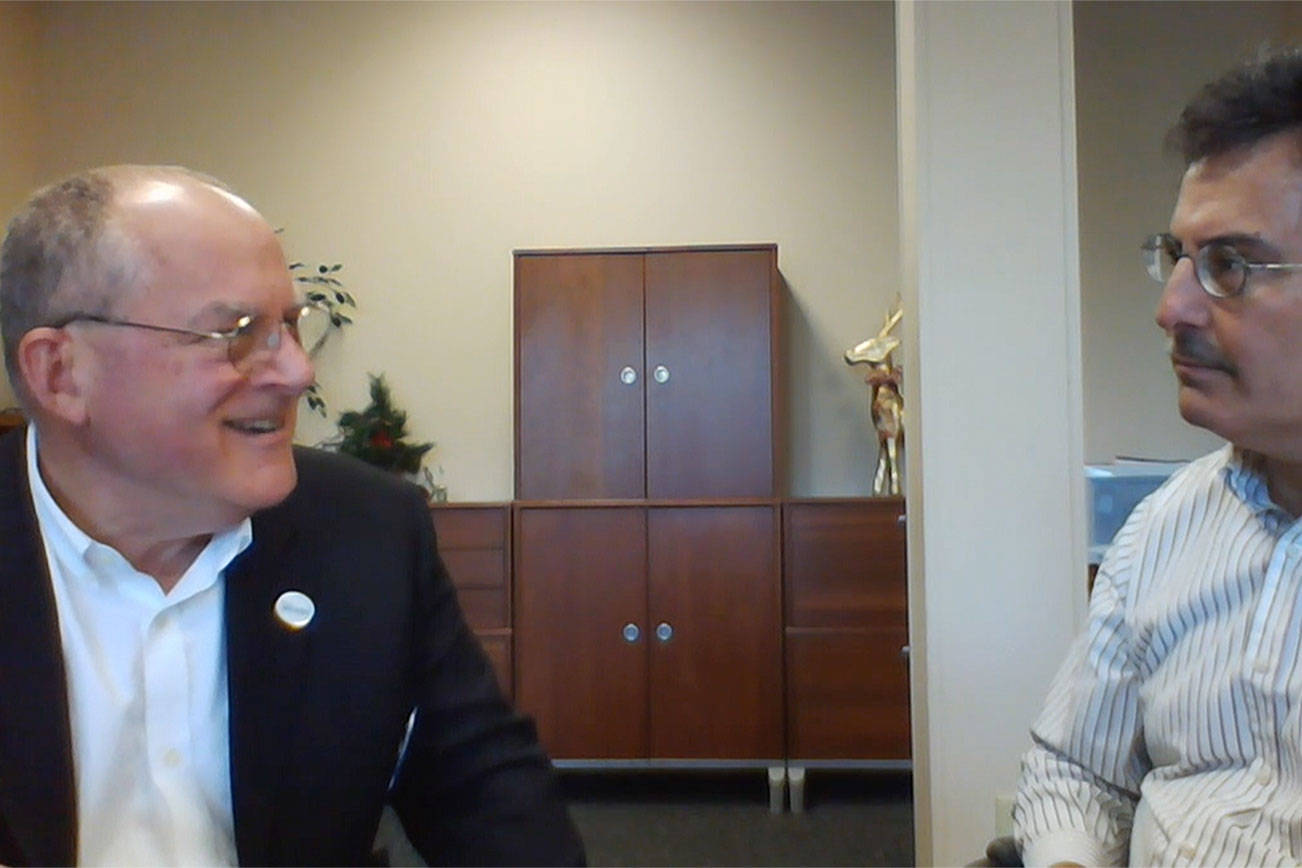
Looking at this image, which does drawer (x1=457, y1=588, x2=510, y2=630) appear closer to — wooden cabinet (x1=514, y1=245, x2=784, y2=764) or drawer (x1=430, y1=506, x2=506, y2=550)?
wooden cabinet (x1=514, y1=245, x2=784, y2=764)

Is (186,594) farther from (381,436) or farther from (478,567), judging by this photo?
(381,436)

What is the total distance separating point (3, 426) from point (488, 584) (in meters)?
1.86

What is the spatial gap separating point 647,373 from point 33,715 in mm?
3017

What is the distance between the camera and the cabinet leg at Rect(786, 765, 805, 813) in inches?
155

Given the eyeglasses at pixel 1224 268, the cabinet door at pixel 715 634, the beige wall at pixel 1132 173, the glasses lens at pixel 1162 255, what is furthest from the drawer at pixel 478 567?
the eyeglasses at pixel 1224 268

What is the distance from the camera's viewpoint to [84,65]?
4.81 m

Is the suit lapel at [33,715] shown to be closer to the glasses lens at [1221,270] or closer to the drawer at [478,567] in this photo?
the glasses lens at [1221,270]

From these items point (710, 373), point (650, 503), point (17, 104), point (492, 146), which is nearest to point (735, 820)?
point (650, 503)

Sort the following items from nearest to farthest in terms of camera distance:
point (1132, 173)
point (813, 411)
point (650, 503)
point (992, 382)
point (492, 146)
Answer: point (992, 382)
point (650, 503)
point (1132, 173)
point (813, 411)
point (492, 146)

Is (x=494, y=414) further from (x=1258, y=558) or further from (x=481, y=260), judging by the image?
(x=1258, y=558)

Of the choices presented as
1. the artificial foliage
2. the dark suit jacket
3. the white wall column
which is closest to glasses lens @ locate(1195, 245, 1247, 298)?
the dark suit jacket

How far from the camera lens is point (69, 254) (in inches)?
47.9

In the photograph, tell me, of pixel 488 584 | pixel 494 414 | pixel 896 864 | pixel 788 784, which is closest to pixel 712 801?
pixel 788 784

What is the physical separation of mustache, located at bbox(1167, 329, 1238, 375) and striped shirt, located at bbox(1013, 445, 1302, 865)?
0.18 meters
